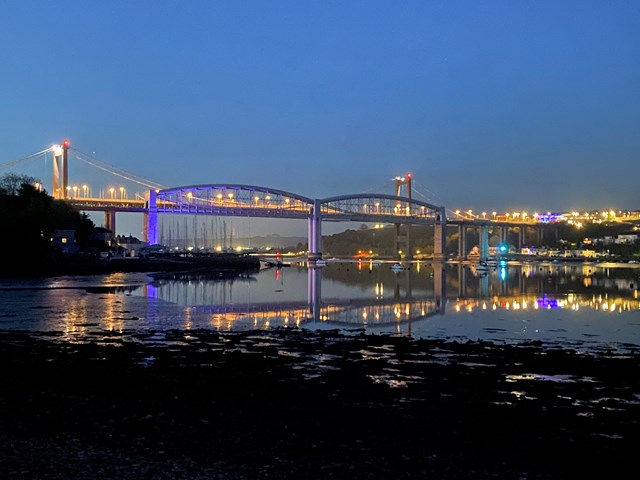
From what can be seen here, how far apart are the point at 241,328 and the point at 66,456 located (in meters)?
13.7

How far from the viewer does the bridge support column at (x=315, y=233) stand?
390 ft

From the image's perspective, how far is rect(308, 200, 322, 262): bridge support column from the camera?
118725mm

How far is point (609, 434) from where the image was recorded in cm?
885

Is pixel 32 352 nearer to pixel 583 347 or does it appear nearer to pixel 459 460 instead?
pixel 459 460

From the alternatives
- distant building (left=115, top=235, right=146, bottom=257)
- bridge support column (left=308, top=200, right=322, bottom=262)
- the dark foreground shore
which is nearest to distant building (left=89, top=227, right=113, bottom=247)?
distant building (left=115, top=235, right=146, bottom=257)

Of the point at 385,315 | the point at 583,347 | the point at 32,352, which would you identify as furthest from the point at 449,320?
the point at 32,352

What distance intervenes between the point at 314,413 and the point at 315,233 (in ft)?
380

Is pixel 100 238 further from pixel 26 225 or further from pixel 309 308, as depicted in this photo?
pixel 309 308

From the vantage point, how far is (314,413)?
980 cm

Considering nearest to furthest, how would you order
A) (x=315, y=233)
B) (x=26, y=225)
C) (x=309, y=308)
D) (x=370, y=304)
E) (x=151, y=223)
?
(x=309, y=308)
(x=370, y=304)
(x=26, y=225)
(x=151, y=223)
(x=315, y=233)

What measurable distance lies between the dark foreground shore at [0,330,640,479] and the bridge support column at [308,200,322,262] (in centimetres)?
10165

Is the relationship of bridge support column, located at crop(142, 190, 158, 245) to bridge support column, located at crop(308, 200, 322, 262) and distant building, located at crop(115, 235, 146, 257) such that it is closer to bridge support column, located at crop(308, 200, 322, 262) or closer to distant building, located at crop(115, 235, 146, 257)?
distant building, located at crop(115, 235, 146, 257)

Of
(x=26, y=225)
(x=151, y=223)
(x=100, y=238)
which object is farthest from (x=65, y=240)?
(x=151, y=223)

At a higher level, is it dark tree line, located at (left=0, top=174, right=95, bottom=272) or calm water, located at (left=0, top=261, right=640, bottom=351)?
dark tree line, located at (left=0, top=174, right=95, bottom=272)
